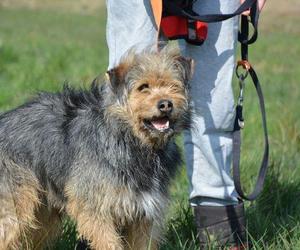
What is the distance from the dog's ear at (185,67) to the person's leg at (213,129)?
1.10 feet

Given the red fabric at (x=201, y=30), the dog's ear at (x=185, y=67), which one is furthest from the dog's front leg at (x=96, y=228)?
the red fabric at (x=201, y=30)

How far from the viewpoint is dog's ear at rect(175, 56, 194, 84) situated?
16.2 ft

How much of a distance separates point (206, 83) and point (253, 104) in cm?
449

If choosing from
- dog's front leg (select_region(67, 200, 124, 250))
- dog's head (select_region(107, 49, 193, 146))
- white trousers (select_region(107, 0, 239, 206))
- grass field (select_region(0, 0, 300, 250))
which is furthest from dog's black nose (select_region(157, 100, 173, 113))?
grass field (select_region(0, 0, 300, 250))

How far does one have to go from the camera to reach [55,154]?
5.03 meters

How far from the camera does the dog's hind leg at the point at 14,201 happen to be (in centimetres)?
501

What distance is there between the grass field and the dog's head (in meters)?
0.75

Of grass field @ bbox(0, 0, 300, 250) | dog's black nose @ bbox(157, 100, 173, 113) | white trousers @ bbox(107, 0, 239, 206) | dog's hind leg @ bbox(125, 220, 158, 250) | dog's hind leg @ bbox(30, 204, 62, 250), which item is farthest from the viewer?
grass field @ bbox(0, 0, 300, 250)

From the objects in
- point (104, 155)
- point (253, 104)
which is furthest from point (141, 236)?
point (253, 104)

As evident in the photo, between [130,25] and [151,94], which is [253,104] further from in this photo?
[151,94]

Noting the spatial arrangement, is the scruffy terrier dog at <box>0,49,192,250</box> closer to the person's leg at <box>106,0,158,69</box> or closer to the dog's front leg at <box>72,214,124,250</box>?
the dog's front leg at <box>72,214,124,250</box>

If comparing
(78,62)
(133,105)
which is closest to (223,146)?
(133,105)

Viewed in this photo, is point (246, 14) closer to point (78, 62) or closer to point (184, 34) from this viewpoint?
point (184, 34)

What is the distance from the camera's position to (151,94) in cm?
471
